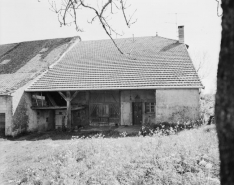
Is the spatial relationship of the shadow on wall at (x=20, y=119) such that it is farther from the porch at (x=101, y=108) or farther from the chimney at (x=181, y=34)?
the chimney at (x=181, y=34)

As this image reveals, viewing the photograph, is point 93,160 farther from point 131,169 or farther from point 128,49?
point 128,49

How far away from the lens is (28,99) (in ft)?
48.5

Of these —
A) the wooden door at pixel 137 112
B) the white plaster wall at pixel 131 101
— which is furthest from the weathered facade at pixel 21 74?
the wooden door at pixel 137 112

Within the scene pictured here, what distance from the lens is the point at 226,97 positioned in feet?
5.22

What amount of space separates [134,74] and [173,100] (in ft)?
9.90

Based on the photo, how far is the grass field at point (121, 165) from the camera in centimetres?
564

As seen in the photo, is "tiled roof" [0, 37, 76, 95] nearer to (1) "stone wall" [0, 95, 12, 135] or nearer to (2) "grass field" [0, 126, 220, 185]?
(1) "stone wall" [0, 95, 12, 135]

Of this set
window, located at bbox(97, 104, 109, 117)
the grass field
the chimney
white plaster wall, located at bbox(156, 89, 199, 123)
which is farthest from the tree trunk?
the chimney

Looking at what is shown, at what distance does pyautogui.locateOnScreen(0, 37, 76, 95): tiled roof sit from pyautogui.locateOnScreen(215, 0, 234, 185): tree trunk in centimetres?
1363

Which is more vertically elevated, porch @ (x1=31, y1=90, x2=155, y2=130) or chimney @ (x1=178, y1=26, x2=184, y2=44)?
chimney @ (x1=178, y1=26, x2=184, y2=44)

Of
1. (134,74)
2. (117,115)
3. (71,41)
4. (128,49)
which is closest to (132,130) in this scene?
(117,115)

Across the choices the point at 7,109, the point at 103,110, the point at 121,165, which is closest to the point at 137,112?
the point at 103,110

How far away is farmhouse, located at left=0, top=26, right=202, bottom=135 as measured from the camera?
13423 millimetres

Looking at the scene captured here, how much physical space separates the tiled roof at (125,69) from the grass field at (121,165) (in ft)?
19.1
